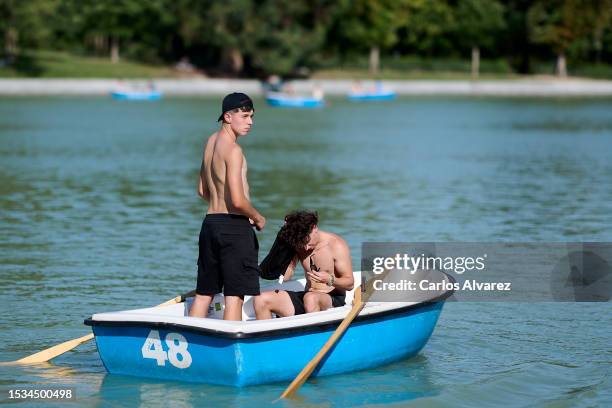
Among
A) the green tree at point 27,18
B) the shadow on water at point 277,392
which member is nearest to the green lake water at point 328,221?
the shadow on water at point 277,392

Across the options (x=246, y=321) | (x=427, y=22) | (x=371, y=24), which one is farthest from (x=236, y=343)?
(x=427, y=22)

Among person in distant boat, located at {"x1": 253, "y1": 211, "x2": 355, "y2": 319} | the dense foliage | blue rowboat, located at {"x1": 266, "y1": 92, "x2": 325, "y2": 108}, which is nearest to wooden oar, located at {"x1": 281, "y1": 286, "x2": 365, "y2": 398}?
person in distant boat, located at {"x1": 253, "y1": 211, "x2": 355, "y2": 319}

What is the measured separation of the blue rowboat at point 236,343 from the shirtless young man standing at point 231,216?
1.28ft

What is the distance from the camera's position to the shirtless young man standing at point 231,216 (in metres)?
10.1

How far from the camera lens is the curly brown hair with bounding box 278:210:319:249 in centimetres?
1069

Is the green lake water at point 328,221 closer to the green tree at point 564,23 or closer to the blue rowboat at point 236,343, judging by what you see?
the blue rowboat at point 236,343

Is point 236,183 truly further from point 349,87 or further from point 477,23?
point 477,23

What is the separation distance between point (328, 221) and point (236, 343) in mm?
11564

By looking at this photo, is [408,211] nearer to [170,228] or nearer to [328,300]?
[170,228]

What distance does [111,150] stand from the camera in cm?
3894

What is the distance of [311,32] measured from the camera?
9138cm

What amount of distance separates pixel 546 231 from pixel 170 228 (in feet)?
20.0

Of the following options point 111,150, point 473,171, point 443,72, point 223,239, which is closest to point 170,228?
point 223,239

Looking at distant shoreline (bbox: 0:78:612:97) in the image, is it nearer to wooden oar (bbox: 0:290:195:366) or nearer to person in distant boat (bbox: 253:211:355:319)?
wooden oar (bbox: 0:290:195:366)
